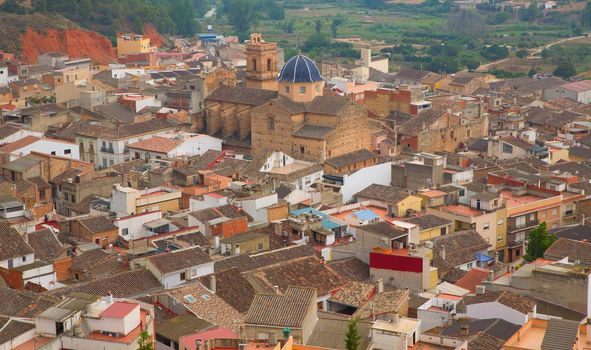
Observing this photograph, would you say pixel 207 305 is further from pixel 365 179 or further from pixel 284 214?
pixel 365 179

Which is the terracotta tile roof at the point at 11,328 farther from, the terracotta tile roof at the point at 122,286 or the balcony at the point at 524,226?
the balcony at the point at 524,226

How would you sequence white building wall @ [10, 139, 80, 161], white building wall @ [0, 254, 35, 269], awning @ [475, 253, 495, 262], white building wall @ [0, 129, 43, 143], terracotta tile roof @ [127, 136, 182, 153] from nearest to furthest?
white building wall @ [0, 254, 35, 269]
awning @ [475, 253, 495, 262]
white building wall @ [10, 139, 80, 161]
terracotta tile roof @ [127, 136, 182, 153]
white building wall @ [0, 129, 43, 143]

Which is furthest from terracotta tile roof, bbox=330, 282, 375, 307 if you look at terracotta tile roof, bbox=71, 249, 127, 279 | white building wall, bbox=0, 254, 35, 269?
white building wall, bbox=0, 254, 35, 269

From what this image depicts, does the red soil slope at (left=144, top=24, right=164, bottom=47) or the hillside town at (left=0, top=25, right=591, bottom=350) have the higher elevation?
the hillside town at (left=0, top=25, right=591, bottom=350)

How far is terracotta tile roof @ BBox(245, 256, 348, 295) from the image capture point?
27.7 metres

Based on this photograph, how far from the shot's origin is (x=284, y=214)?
118 feet

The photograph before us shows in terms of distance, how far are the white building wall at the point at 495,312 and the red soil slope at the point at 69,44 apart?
58.1 m

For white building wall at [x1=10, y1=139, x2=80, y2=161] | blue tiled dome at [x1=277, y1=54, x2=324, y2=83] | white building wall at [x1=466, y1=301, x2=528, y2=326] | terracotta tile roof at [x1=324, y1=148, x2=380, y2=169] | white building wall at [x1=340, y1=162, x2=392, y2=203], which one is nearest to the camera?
white building wall at [x1=466, y1=301, x2=528, y2=326]

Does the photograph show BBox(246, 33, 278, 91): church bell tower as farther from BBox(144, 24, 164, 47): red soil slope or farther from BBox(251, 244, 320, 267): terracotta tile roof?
BBox(144, 24, 164, 47): red soil slope

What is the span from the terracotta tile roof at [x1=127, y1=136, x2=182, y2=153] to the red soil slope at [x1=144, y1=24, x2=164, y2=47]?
148 ft

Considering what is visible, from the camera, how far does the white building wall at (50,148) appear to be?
1731 inches

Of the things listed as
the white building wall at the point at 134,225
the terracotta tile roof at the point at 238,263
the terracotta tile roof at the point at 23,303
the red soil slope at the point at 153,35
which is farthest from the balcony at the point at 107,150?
the red soil slope at the point at 153,35

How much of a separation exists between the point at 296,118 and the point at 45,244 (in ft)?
61.0

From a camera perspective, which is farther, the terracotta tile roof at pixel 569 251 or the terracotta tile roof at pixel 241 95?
the terracotta tile roof at pixel 241 95
